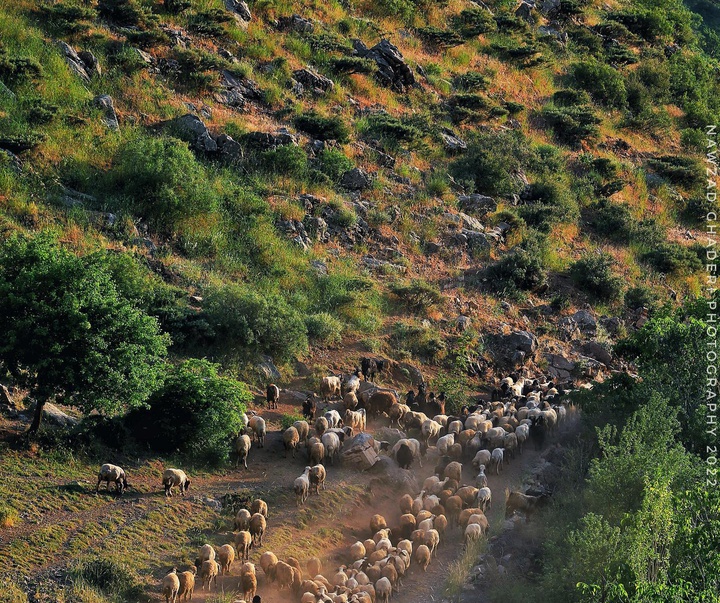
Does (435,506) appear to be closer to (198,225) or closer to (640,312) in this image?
(198,225)

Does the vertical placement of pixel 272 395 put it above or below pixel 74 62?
below

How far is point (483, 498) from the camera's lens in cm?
1817

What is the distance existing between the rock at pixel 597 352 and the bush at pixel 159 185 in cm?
1461

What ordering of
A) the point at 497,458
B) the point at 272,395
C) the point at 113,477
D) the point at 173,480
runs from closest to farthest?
the point at 113,477, the point at 173,480, the point at 497,458, the point at 272,395

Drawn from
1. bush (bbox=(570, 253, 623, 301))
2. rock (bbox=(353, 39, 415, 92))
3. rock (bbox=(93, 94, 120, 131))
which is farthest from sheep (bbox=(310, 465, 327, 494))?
rock (bbox=(353, 39, 415, 92))

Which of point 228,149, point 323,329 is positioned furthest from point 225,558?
point 228,149

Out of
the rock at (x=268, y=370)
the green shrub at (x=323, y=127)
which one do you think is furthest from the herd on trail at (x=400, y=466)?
the green shrub at (x=323, y=127)

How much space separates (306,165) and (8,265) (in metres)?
17.7

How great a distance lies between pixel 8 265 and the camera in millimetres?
16359

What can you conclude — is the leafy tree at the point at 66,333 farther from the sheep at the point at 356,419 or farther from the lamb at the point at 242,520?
the sheep at the point at 356,419

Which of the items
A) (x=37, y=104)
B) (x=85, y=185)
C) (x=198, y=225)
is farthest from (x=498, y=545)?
(x=37, y=104)

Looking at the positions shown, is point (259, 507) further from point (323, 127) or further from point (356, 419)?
point (323, 127)

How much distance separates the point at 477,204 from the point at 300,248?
398 inches

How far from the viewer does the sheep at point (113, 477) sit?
15.8 metres
